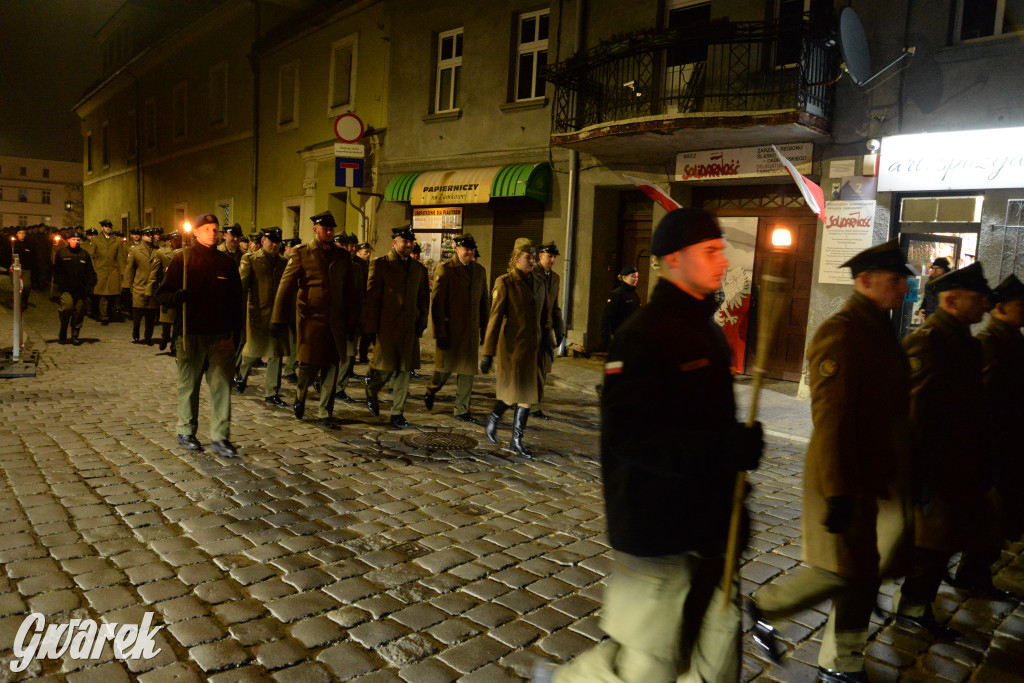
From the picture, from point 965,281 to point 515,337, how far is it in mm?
4078

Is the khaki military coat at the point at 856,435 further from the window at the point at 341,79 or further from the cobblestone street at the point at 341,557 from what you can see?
the window at the point at 341,79

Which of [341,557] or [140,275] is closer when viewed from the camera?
[341,557]

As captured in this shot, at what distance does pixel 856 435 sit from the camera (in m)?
2.91

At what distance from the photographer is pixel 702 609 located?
2.27 meters

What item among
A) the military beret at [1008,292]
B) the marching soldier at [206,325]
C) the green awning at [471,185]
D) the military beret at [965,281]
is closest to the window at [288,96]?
the green awning at [471,185]

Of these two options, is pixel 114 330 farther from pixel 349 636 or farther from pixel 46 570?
pixel 349 636

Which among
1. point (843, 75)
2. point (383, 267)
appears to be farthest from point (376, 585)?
point (843, 75)

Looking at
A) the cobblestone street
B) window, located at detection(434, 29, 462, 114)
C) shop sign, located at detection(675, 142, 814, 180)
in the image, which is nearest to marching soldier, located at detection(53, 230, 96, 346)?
the cobblestone street

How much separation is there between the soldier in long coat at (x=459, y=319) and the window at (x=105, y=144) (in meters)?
37.7

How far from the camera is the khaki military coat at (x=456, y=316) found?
830 centimetres

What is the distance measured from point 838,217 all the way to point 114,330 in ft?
49.5

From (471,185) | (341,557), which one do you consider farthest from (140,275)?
(341,557)

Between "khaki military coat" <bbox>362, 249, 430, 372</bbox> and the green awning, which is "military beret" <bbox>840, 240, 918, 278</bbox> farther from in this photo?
the green awning

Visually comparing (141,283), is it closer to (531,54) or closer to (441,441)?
(531,54)
